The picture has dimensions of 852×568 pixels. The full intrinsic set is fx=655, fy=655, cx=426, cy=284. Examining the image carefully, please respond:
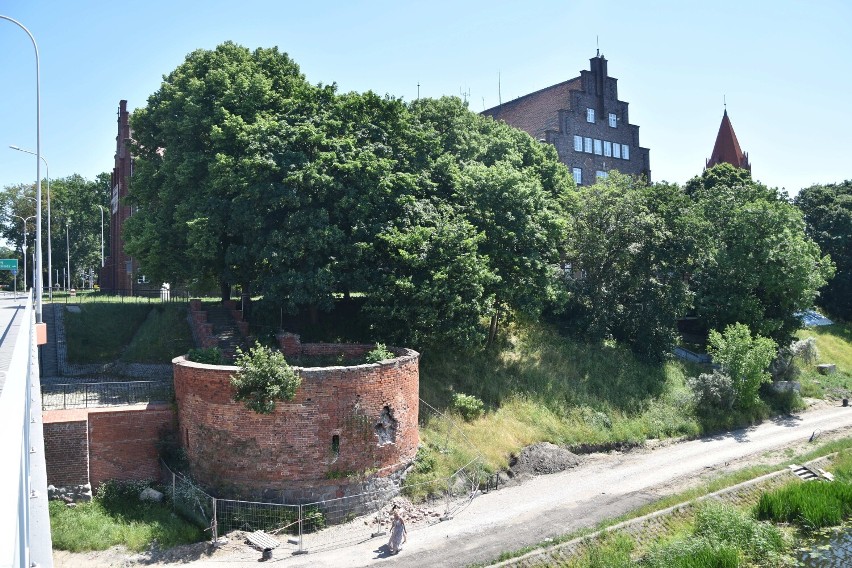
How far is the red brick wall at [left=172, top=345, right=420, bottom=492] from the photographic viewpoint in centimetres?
1847

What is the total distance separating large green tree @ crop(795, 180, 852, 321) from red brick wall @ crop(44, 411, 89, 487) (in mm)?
48013

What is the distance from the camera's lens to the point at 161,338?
2761cm

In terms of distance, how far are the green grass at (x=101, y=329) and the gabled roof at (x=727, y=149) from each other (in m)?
51.2

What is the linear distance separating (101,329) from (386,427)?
51.8 ft

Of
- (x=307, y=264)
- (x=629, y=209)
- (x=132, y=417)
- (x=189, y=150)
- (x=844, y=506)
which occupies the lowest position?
(x=844, y=506)

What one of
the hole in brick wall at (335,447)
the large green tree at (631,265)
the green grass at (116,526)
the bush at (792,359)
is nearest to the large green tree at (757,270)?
the bush at (792,359)

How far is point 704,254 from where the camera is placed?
105ft

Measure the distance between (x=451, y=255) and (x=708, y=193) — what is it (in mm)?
19743

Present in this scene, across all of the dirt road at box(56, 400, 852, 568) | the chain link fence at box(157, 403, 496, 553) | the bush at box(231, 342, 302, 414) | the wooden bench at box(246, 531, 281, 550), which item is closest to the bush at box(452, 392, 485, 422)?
the dirt road at box(56, 400, 852, 568)

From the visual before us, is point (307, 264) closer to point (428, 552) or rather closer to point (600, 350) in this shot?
point (428, 552)

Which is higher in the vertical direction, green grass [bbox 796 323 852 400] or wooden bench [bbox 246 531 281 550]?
green grass [bbox 796 323 852 400]

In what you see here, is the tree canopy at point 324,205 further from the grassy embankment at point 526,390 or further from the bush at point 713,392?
the bush at point 713,392

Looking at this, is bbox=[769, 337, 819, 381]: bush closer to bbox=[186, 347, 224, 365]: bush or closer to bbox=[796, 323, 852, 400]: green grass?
bbox=[796, 323, 852, 400]: green grass

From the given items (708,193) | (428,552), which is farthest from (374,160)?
(708,193)
